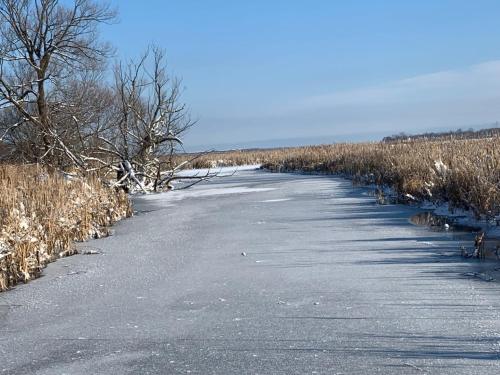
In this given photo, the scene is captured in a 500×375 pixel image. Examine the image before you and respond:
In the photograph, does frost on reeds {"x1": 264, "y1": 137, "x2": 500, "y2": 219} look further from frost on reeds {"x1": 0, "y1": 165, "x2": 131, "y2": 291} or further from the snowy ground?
frost on reeds {"x1": 0, "y1": 165, "x2": 131, "y2": 291}

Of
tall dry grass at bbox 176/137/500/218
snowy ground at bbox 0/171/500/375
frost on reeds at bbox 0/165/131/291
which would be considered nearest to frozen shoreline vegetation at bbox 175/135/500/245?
tall dry grass at bbox 176/137/500/218

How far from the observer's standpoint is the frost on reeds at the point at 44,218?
5211mm

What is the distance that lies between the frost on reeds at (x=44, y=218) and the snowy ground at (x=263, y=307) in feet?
0.81

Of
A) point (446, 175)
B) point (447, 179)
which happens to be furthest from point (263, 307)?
point (446, 175)

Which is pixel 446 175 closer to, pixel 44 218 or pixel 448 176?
pixel 448 176

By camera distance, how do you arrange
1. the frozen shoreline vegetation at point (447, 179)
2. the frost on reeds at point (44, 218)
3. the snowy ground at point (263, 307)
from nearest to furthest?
the snowy ground at point (263, 307) < the frost on reeds at point (44, 218) < the frozen shoreline vegetation at point (447, 179)

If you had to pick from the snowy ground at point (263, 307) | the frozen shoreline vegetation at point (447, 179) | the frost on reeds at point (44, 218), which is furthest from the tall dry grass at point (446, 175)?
the frost on reeds at point (44, 218)

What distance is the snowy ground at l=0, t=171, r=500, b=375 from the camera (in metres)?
2.97

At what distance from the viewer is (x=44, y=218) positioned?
654 centimetres

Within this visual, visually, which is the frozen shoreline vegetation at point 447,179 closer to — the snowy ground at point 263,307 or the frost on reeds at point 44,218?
the snowy ground at point 263,307

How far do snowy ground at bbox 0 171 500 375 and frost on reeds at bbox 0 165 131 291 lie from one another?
0.81 feet

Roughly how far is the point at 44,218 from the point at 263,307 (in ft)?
11.9

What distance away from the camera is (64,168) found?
14.3 m

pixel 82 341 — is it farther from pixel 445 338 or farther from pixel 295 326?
pixel 445 338
